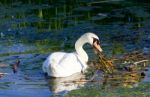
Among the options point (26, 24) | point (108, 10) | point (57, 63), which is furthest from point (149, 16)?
point (57, 63)

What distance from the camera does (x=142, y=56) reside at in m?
14.5

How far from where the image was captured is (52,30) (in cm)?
1789

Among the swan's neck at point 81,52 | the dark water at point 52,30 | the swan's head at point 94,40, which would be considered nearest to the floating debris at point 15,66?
the dark water at point 52,30

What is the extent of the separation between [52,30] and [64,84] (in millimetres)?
4972

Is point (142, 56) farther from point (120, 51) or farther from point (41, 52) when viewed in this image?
point (41, 52)

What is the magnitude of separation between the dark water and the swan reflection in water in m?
0.04

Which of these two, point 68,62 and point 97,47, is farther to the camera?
point 97,47

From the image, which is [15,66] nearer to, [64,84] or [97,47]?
[64,84]

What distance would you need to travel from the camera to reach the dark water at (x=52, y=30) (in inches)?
527

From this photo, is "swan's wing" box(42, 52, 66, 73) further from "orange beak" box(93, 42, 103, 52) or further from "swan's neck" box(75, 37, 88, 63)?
"orange beak" box(93, 42, 103, 52)

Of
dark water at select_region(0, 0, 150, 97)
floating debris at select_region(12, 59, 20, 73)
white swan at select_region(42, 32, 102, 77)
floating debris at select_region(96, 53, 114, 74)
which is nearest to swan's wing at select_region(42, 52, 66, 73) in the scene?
white swan at select_region(42, 32, 102, 77)

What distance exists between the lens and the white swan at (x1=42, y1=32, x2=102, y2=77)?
13.5m

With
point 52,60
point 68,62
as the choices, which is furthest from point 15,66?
point 68,62

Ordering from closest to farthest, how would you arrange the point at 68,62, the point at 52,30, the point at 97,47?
1. the point at 68,62
2. the point at 97,47
3. the point at 52,30
